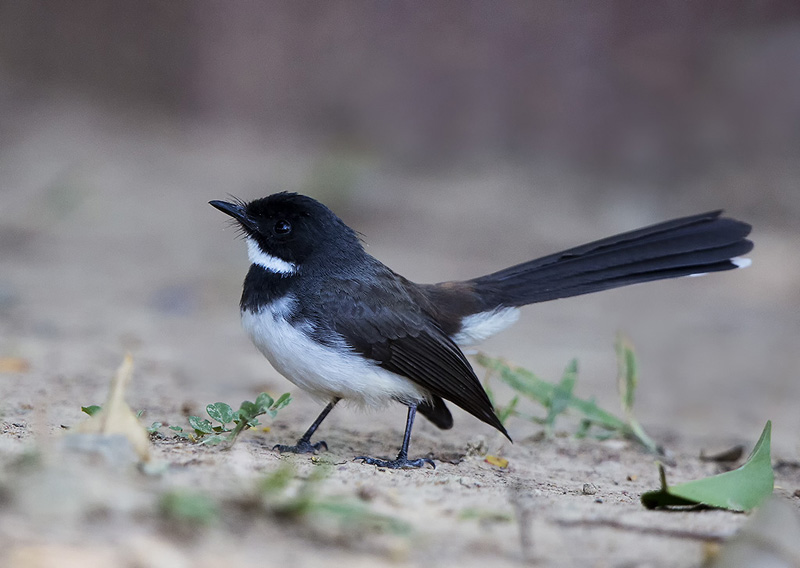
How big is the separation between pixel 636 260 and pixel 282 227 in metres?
2.17

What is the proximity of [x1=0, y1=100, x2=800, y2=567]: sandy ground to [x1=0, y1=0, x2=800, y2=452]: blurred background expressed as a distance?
0.08 meters

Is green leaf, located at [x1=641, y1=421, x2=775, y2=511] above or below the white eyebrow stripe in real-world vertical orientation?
below

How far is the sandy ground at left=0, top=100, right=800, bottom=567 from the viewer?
2.44 meters

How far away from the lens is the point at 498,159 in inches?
577

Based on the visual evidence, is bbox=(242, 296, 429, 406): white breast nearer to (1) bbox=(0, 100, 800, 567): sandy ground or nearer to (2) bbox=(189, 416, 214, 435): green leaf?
(1) bbox=(0, 100, 800, 567): sandy ground

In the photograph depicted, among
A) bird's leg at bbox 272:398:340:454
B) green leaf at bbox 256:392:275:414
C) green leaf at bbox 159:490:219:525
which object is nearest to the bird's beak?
bird's leg at bbox 272:398:340:454

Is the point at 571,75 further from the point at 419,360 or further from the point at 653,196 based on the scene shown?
the point at 419,360

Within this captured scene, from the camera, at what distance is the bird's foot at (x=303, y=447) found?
4.42m

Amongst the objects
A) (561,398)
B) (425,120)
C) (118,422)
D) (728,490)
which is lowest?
(728,490)

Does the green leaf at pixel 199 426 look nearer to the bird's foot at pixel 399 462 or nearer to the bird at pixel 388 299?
the bird at pixel 388 299

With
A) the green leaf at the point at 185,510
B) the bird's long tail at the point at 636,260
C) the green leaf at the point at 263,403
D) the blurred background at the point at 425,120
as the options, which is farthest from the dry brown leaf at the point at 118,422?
the blurred background at the point at 425,120

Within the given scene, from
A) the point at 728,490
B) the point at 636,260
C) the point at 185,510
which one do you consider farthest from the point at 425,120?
the point at 185,510

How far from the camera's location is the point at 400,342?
4621 mm

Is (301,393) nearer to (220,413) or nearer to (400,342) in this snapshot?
(400,342)
